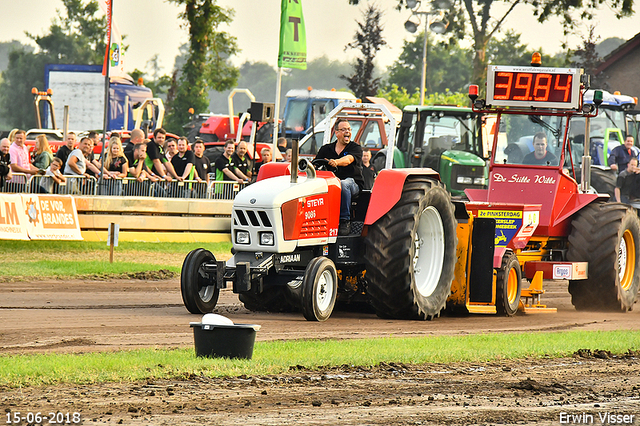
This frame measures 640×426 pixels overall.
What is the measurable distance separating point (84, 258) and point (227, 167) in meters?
4.26

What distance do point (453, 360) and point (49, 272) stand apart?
28.6 ft

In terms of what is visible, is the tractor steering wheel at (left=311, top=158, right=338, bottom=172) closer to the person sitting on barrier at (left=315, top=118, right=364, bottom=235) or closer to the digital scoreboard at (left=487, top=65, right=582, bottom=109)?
the person sitting on barrier at (left=315, top=118, right=364, bottom=235)

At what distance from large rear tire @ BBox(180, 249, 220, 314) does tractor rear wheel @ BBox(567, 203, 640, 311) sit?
194 inches

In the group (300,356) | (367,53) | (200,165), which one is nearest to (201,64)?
(367,53)

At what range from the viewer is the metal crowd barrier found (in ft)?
57.7

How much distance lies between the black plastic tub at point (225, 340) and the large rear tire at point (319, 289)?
2.69 m

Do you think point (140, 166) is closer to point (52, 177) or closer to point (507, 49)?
point (52, 177)

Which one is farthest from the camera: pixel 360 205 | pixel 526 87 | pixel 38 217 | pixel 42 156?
pixel 42 156

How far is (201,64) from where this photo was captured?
47281 millimetres

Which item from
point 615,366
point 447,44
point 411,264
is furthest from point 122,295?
point 447,44

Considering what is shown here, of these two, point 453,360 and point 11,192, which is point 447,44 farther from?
point 453,360

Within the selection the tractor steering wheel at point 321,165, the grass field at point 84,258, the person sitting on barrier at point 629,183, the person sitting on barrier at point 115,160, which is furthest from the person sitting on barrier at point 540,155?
the person sitting on barrier at point 629,183

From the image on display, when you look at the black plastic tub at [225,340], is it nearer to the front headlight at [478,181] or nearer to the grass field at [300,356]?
the grass field at [300,356]
